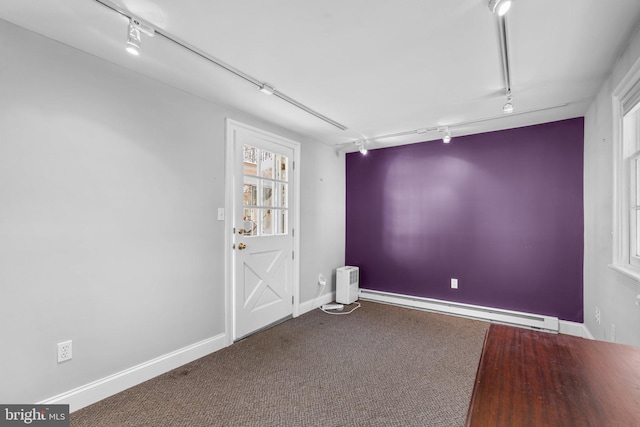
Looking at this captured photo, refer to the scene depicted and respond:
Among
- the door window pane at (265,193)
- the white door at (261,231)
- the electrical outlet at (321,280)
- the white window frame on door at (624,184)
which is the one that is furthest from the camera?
the electrical outlet at (321,280)

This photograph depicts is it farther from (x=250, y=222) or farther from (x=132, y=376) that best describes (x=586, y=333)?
(x=132, y=376)

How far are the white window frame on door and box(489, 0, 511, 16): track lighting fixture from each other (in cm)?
117

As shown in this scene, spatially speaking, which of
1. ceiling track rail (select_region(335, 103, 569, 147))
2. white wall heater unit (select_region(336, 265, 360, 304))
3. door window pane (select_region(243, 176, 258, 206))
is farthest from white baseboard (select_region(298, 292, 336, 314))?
ceiling track rail (select_region(335, 103, 569, 147))

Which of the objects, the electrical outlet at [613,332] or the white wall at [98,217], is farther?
the electrical outlet at [613,332]

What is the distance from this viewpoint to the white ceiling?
1.65m

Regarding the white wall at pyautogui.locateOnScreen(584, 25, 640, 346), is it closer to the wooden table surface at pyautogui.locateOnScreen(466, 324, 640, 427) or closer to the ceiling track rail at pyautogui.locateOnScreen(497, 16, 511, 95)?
the ceiling track rail at pyautogui.locateOnScreen(497, 16, 511, 95)

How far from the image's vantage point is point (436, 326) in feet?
11.8

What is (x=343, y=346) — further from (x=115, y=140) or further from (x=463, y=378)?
(x=115, y=140)

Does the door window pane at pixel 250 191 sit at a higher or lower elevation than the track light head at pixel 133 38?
lower

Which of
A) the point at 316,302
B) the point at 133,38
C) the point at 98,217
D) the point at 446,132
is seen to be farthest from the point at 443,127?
the point at 98,217

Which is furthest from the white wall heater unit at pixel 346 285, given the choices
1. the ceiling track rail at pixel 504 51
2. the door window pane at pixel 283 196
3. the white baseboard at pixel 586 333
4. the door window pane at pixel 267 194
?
the ceiling track rail at pixel 504 51

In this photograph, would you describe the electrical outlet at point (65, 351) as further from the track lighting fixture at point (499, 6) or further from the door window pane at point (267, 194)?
the track lighting fixture at point (499, 6)

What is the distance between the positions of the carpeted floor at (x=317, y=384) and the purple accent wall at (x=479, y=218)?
86 cm

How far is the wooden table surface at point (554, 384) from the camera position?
731mm
